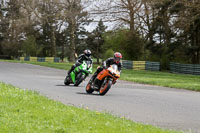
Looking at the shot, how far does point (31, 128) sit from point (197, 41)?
A: 137 feet

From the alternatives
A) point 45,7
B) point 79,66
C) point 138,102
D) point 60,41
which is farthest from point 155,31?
point 60,41

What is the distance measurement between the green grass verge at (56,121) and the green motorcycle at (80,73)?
773 cm

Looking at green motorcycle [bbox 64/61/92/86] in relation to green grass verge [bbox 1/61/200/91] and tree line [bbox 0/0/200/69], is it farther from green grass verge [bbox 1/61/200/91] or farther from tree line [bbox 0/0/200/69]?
tree line [bbox 0/0/200/69]

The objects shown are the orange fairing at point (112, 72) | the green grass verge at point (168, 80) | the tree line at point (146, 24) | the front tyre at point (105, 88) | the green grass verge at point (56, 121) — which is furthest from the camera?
the tree line at point (146, 24)

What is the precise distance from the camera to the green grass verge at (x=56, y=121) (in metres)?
7.22

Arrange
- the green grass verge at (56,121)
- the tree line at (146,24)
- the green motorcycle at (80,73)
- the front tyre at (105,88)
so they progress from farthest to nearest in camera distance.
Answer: the tree line at (146,24)
the green motorcycle at (80,73)
the front tyre at (105,88)
the green grass verge at (56,121)

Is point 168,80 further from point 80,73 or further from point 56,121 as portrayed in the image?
point 56,121

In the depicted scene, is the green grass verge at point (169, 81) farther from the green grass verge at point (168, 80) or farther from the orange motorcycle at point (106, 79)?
the orange motorcycle at point (106, 79)

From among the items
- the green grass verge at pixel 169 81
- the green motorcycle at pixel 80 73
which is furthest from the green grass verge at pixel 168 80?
the green motorcycle at pixel 80 73

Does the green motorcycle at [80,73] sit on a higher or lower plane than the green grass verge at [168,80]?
higher

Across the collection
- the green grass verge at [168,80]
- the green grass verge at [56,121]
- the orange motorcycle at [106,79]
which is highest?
the orange motorcycle at [106,79]

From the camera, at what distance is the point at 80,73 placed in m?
18.3

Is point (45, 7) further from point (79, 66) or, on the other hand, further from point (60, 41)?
point (79, 66)

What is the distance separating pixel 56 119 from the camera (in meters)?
8.27
